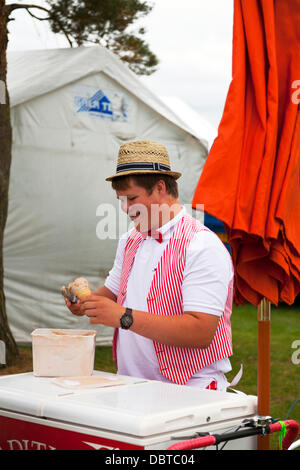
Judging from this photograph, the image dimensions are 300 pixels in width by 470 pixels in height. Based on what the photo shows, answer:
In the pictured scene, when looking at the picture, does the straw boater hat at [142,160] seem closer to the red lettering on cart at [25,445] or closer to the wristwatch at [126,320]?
the wristwatch at [126,320]

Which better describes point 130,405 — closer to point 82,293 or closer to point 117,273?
point 82,293

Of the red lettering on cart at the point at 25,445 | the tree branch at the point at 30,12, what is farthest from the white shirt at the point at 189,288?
the tree branch at the point at 30,12

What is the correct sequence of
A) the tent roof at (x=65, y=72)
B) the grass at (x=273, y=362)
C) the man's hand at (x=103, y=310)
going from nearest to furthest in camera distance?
the man's hand at (x=103, y=310), the grass at (x=273, y=362), the tent roof at (x=65, y=72)

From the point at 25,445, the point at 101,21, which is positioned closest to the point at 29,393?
the point at 25,445

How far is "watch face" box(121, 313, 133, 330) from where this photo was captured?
7.37 ft

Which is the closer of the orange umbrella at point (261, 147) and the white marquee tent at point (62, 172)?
the orange umbrella at point (261, 147)

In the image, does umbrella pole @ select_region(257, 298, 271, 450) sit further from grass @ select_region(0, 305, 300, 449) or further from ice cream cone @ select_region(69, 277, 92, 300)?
grass @ select_region(0, 305, 300, 449)

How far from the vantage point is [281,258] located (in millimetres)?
2768

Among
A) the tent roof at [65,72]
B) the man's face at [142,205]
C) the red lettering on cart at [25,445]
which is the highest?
the tent roof at [65,72]

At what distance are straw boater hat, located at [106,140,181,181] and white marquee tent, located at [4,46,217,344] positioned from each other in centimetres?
457

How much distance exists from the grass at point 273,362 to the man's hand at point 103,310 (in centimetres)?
220

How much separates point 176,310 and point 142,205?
0.38 m

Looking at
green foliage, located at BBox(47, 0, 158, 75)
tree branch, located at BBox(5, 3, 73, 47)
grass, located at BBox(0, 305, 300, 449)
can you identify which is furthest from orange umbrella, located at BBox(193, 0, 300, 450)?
green foliage, located at BBox(47, 0, 158, 75)

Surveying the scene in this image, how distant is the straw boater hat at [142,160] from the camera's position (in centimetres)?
248
